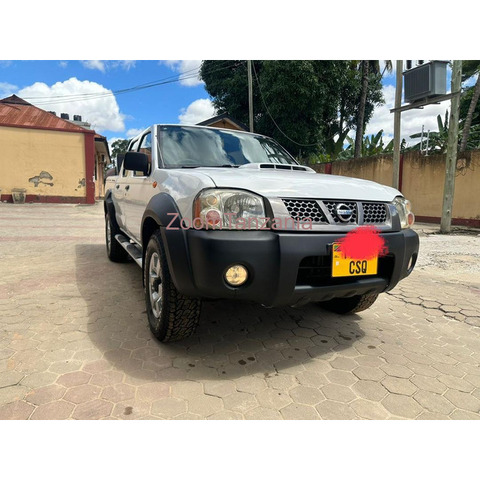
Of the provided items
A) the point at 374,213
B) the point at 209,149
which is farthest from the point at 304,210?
the point at 209,149

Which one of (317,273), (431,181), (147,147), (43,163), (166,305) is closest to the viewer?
(317,273)

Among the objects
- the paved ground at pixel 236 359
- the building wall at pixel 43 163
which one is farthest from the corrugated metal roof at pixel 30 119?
the paved ground at pixel 236 359

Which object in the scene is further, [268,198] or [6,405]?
[268,198]

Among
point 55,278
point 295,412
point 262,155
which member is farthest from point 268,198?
point 55,278

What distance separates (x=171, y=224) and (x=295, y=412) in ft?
4.14

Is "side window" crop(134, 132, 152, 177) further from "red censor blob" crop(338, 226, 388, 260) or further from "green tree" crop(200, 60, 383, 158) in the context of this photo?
"green tree" crop(200, 60, 383, 158)

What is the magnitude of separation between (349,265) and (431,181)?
36.2ft

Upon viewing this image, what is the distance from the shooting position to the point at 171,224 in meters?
2.09

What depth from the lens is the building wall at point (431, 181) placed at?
10062 mm

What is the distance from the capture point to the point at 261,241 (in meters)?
1.89

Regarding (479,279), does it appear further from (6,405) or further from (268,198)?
(6,405)

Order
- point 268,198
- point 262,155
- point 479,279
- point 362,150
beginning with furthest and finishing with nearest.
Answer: point 362,150 < point 479,279 < point 262,155 < point 268,198

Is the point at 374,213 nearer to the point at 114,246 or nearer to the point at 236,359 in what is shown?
the point at 236,359

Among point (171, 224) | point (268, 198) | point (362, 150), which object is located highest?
point (362, 150)
